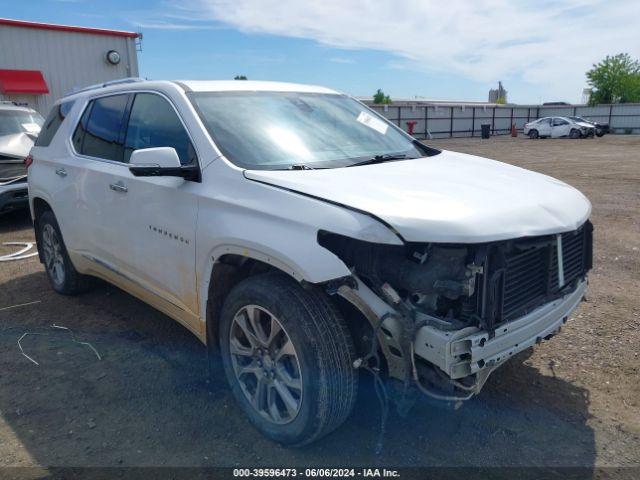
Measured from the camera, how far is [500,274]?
2465 mm

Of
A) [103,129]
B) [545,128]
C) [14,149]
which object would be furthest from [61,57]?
[545,128]

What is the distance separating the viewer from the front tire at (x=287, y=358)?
2551 mm

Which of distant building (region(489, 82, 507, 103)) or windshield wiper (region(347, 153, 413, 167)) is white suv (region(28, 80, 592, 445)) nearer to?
windshield wiper (region(347, 153, 413, 167))

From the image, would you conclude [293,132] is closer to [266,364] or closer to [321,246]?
[321,246]

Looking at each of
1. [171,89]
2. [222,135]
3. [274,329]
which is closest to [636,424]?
[274,329]

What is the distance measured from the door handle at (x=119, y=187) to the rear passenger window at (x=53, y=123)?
4.90 ft

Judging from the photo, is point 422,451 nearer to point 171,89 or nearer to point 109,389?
point 109,389

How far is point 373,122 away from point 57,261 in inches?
129

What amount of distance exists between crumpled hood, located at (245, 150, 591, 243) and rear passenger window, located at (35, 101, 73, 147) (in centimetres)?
289

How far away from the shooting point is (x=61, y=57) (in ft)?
59.8

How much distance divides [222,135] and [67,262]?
8.62ft

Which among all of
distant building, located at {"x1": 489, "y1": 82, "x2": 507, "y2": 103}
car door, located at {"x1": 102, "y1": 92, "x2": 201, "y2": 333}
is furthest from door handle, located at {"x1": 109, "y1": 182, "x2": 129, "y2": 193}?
distant building, located at {"x1": 489, "y1": 82, "x2": 507, "y2": 103}

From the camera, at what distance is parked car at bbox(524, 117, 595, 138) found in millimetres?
35938

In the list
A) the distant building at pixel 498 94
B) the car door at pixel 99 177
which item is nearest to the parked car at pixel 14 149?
the car door at pixel 99 177
